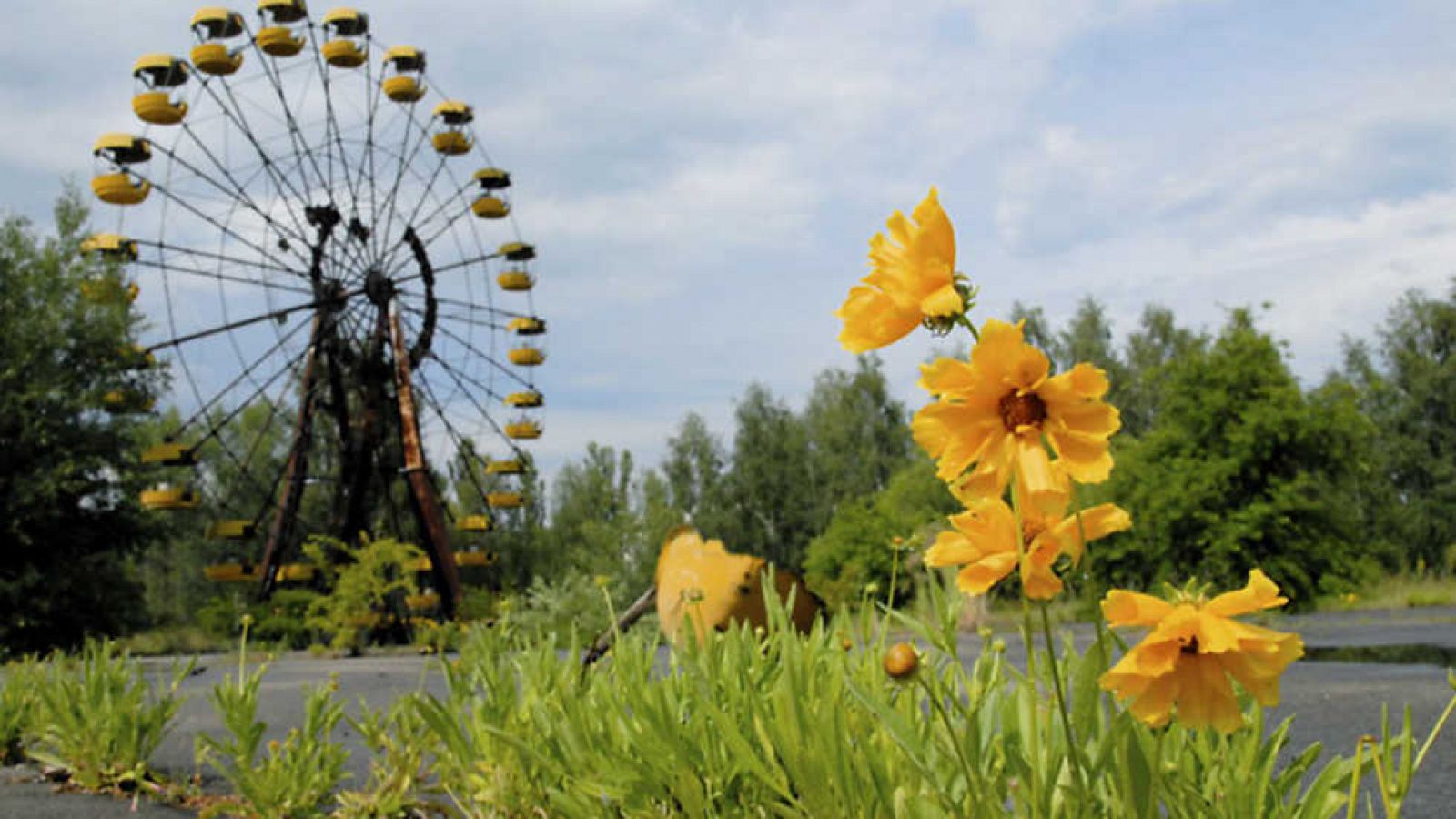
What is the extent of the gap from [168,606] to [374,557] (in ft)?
98.8

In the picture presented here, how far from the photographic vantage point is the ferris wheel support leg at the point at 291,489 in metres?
21.8

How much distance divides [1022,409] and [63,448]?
2572 cm

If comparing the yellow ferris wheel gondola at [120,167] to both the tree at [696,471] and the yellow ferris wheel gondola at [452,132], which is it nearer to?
the yellow ferris wheel gondola at [452,132]

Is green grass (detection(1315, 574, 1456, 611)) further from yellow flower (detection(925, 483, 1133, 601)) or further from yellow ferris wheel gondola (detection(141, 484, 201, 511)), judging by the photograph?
yellow ferris wheel gondola (detection(141, 484, 201, 511))

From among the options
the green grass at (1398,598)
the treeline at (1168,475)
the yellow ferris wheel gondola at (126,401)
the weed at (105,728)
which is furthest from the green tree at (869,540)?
the weed at (105,728)

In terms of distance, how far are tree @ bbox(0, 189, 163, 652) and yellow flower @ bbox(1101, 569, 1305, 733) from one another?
24.2 m

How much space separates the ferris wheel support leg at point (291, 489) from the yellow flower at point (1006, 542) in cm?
2243

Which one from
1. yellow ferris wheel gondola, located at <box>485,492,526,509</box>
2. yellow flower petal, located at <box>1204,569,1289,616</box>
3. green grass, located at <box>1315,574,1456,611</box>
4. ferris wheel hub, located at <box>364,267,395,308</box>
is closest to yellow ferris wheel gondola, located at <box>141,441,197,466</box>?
ferris wheel hub, located at <box>364,267,395,308</box>

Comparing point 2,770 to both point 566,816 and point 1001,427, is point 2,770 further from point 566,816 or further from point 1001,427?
point 1001,427

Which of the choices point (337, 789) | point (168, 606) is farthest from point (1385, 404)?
point (168, 606)

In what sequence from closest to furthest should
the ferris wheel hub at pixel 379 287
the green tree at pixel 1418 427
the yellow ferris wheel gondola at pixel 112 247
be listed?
the yellow ferris wheel gondola at pixel 112 247, the ferris wheel hub at pixel 379 287, the green tree at pixel 1418 427

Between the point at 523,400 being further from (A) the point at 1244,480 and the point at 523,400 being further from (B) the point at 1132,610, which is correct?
(B) the point at 1132,610

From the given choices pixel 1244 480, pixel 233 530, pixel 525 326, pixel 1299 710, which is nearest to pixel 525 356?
pixel 525 326

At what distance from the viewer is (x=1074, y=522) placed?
1086mm
